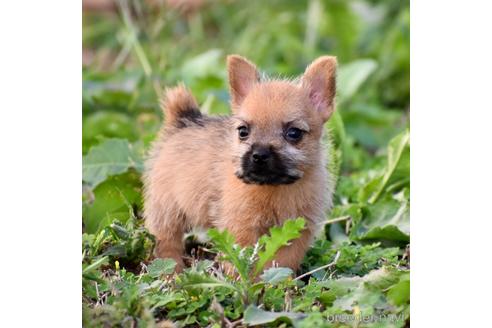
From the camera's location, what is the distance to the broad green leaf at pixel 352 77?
23.4ft

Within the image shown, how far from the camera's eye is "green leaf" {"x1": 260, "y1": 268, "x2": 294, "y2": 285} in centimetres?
378

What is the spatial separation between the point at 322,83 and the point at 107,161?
1384 mm

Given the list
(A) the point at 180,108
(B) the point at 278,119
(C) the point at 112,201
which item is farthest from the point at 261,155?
(C) the point at 112,201

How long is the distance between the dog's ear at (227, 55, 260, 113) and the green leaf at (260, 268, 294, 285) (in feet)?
2.78

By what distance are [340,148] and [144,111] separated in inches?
65.6

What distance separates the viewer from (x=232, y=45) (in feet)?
28.6

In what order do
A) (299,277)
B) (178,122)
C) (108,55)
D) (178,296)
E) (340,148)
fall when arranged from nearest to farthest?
(178,296) → (299,277) → (178,122) → (340,148) → (108,55)

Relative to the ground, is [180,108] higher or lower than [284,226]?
higher

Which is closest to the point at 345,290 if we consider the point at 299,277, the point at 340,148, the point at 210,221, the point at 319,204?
the point at 299,277

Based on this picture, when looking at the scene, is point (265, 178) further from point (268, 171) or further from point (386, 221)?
point (386, 221)

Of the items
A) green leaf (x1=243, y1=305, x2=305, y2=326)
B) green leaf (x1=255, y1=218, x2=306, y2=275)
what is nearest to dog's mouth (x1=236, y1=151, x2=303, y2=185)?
green leaf (x1=255, y1=218, x2=306, y2=275)

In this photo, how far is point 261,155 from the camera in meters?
3.93

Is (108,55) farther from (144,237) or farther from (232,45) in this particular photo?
(144,237)

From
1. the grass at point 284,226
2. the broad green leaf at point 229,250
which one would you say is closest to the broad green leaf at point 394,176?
the grass at point 284,226
